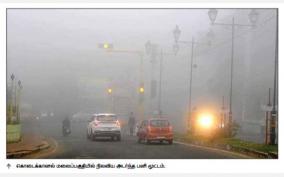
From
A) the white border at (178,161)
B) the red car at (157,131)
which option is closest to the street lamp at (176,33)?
the red car at (157,131)

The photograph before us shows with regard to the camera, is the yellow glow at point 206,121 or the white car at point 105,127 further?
the yellow glow at point 206,121

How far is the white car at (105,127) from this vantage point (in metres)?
38.7

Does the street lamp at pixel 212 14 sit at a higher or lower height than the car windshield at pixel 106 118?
higher

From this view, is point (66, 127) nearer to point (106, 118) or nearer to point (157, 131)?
point (106, 118)

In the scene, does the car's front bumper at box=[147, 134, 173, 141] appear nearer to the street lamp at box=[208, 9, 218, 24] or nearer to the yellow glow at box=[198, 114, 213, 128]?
the yellow glow at box=[198, 114, 213, 128]

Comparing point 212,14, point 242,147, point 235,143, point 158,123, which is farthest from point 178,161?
point 212,14

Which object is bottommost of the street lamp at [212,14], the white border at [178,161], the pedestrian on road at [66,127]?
the pedestrian on road at [66,127]

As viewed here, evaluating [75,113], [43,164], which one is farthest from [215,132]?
[75,113]

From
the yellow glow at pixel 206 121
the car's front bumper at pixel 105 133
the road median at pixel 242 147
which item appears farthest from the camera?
the yellow glow at pixel 206 121

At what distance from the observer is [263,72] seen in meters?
66.3

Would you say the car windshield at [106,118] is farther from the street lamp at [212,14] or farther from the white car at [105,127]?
the street lamp at [212,14]

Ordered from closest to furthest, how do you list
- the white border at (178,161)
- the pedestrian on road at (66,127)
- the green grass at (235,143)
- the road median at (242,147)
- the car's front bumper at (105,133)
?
the white border at (178,161), the road median at (242,147), the green grass at (235,143), the car's front bumper at (105,133), the pedestrian on road at (66,127)

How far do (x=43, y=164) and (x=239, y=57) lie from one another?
50.6 m

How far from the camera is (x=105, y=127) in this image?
38656 millimetres
